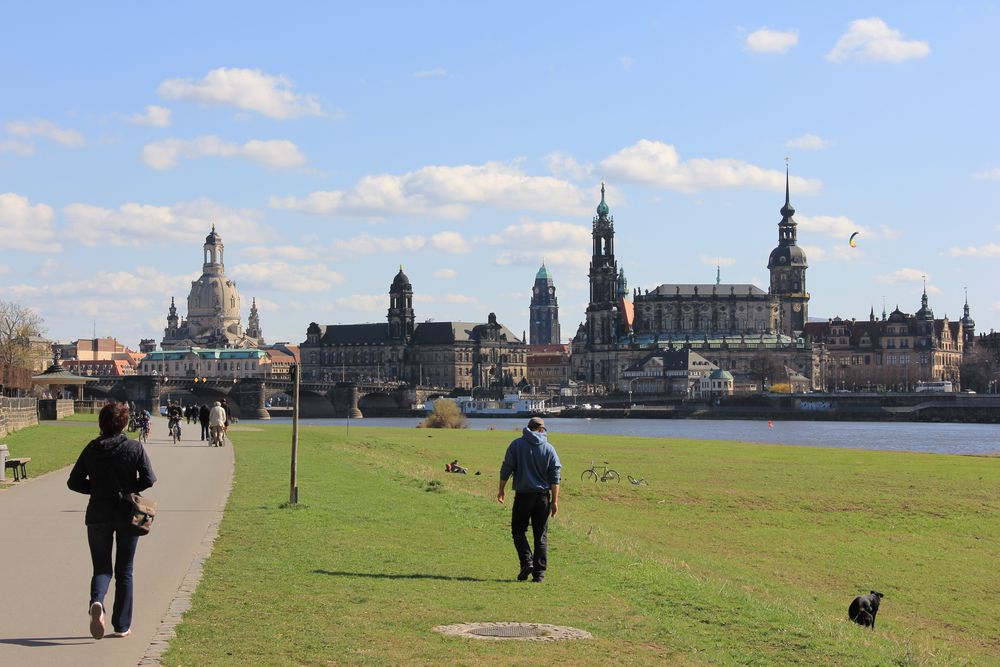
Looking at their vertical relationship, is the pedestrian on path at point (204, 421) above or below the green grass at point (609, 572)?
above

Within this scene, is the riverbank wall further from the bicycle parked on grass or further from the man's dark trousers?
the man's dark trousers

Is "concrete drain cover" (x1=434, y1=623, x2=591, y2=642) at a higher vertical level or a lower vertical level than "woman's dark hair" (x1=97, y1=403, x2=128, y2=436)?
lower

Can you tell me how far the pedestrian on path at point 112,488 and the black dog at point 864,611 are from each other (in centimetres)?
918

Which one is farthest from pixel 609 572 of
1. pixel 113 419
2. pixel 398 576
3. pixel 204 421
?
pixel 204 421

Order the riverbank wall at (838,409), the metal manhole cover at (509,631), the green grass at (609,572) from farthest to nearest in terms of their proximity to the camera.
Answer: the riverbank wall at (838,409) < the metal manhole cover at (509,631) < the green grass at (609,572)

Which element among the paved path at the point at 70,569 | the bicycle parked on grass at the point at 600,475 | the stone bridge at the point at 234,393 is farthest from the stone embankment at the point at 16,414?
the stone bridge at the point at 234,393

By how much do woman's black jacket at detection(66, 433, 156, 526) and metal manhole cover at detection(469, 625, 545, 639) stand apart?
3360mm

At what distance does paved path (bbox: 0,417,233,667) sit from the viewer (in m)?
11.9

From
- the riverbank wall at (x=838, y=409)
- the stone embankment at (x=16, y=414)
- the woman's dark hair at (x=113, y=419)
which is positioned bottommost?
the riverbank wall at (x=838, y=409)

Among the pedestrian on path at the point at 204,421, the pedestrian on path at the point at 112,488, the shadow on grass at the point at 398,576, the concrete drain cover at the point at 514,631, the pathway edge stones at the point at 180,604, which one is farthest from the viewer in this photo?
the pedestrian on path at the point at 204,421

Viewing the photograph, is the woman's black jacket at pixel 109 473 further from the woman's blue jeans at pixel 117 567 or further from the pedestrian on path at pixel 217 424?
the pedestrian on path at pixel 217 424

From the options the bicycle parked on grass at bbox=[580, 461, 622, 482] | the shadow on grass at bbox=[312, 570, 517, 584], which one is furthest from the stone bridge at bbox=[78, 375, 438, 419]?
the shadow on grass at bbox=[312, 570, 517, 584]

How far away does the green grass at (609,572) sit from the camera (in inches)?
507

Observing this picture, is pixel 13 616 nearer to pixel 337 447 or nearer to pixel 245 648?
pixel 245 648
